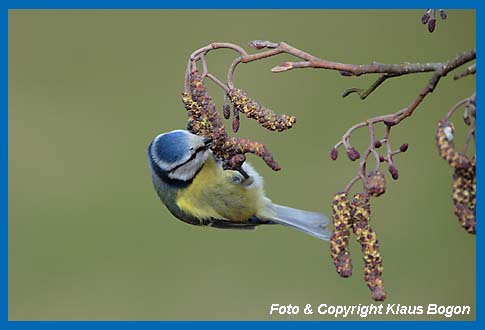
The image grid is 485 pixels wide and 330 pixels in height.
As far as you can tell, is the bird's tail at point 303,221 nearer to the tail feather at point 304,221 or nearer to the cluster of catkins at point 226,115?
the tail feather at point 304,221

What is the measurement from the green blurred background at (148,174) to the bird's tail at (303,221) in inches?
37.0

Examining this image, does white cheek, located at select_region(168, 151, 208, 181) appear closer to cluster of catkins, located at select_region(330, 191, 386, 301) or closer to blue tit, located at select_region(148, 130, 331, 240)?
blue tit, located at select_region(148, 130, 331, 240)

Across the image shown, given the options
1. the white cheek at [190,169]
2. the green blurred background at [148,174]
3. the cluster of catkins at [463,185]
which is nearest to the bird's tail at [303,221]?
the white cheek at [190,169]

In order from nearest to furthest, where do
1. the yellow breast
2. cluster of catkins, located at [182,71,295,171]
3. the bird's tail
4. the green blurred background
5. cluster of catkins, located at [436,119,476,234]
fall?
cluster of catkins, located at [436,119,476,234], cluster of catkins, located at [182,71,295,171], the yellow breast, the bird's tail, the green blurred background

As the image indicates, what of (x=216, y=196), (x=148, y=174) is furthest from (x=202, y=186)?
(x=148, y=174)

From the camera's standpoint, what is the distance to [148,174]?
4613 mm

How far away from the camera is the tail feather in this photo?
2760 millimetres

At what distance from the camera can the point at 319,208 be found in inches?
160

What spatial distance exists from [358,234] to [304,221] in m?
1.38

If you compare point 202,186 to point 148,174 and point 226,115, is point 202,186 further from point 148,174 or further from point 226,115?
point 148,174

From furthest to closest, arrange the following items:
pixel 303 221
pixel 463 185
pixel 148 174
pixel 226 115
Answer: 1. pixel 148 174
2. pixel 303 221
3. pixel 226 115
4. pixel 463 185

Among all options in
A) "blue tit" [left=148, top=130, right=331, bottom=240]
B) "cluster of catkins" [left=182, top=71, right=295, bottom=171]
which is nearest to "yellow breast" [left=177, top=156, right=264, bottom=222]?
"blue tit" [left=148, top=130, right=331, bottom=240]

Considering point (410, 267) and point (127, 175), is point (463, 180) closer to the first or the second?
point (410, 267)

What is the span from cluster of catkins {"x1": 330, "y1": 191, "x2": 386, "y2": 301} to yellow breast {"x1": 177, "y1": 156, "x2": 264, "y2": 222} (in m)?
1.08
